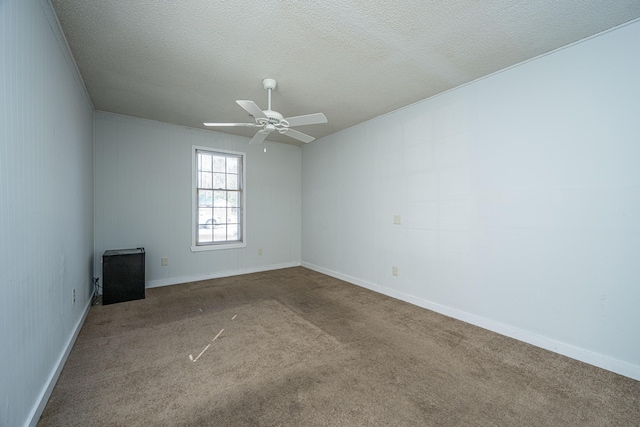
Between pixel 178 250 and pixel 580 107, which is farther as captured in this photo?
pixel 178 250

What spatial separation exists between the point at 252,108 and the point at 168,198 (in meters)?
2.87

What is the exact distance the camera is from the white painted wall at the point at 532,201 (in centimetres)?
209

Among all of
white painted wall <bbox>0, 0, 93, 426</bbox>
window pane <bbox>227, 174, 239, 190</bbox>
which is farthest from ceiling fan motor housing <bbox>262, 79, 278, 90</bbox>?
window pane <bbox>227, 174, 239, 190</bbox>

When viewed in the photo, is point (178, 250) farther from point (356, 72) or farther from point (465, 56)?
point (465, 56)

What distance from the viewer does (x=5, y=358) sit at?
1.26 metres

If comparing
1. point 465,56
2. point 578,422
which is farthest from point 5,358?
Answer: point 465,56

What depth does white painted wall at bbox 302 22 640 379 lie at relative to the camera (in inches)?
82.4

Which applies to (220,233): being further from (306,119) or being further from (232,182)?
(306,119)

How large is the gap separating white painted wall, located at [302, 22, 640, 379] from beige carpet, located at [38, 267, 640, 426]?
346 millimetres

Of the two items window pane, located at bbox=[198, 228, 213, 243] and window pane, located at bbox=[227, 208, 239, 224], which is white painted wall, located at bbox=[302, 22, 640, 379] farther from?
window pane, located at bbox=[198, 228, 213, 243]

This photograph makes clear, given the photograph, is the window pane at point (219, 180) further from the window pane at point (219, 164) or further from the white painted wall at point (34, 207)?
the white painted wall at point (34, 207)

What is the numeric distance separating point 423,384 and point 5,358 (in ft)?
7.96

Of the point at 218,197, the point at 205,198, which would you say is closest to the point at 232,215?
the point at 218,197

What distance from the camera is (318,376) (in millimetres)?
2014
